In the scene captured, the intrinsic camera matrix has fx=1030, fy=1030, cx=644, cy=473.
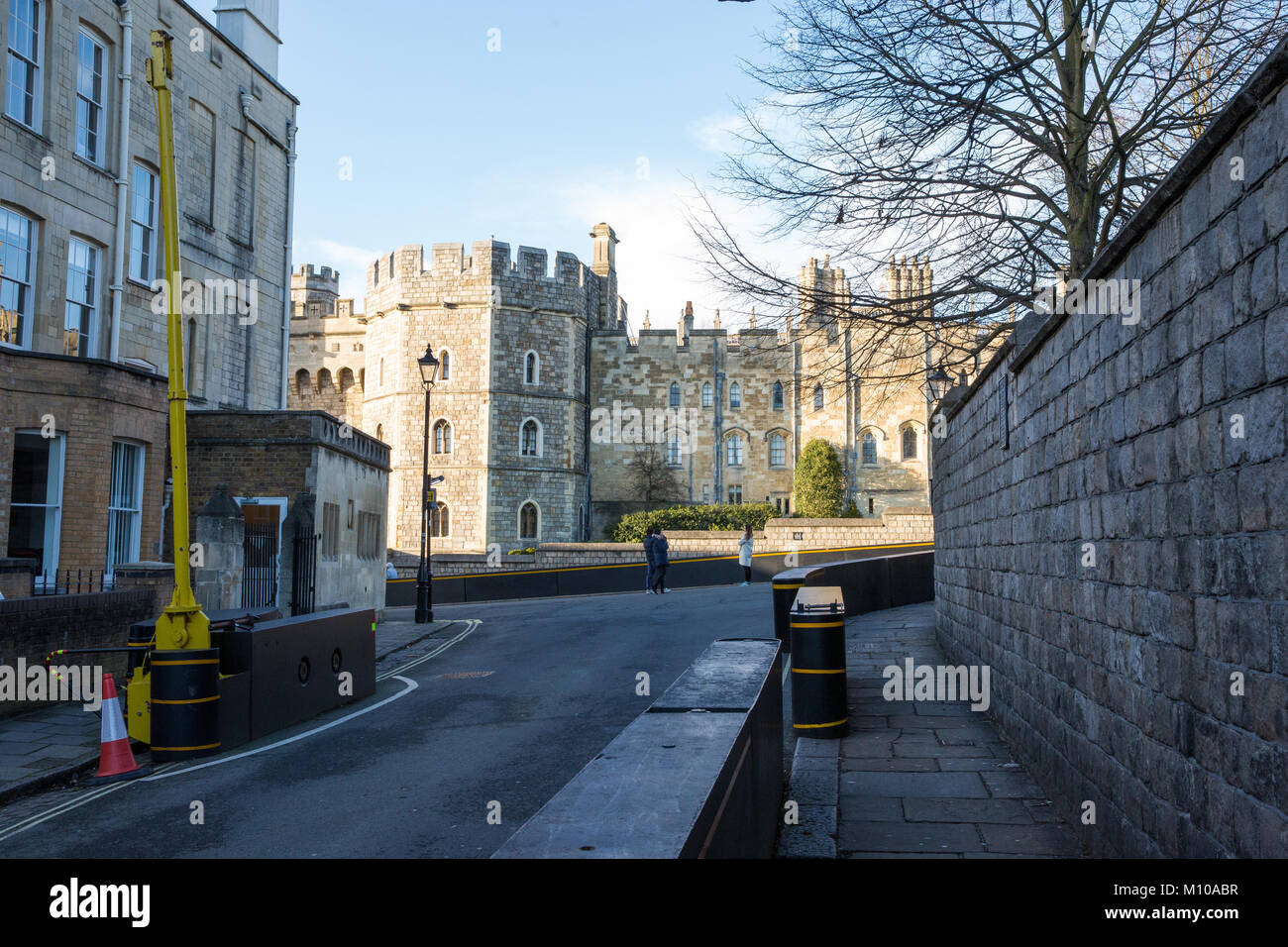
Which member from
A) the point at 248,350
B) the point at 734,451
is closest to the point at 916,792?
the point at 248,350

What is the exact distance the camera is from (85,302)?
19.6 meters

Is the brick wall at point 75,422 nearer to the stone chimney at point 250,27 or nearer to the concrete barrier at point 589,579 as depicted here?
the stone chimney at point 250,27

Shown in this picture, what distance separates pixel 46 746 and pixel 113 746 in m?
1.34

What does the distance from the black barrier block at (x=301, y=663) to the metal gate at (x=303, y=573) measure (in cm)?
619

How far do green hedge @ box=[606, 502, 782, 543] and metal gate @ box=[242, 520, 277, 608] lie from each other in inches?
965

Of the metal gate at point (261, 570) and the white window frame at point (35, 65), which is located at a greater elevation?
the white window frame at point (35, 65)

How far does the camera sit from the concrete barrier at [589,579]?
2836 centimetres

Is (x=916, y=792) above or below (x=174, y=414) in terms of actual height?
below

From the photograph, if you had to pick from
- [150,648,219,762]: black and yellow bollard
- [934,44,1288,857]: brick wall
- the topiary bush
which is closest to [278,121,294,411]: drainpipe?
[150,648,219,762]: black and yellow bollard

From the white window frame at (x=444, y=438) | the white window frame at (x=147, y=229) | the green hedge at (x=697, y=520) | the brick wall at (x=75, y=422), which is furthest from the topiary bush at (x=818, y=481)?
the brick wall at (x=75, y=422)

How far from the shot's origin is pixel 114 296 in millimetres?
20141

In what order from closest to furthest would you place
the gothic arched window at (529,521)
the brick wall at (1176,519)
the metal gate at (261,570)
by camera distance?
1. the brick wall at (1176,519)
2. the metal gate at (261,570)
3. the gothic arched window at (529,521)

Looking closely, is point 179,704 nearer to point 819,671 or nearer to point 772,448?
point 819,671

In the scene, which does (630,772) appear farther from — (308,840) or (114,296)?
(114,296)
